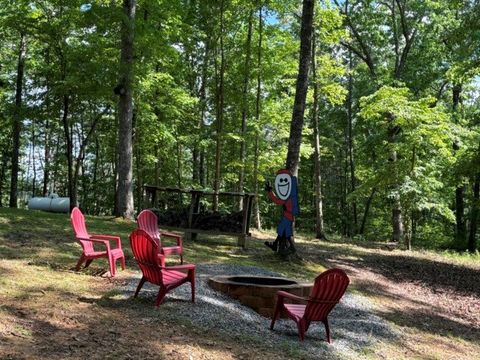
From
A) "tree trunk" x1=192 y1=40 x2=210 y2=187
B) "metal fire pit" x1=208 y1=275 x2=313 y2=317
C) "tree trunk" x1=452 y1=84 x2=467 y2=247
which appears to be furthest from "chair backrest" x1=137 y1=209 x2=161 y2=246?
"tree trunk" x1=452 y1=84 x2=467 y2=247

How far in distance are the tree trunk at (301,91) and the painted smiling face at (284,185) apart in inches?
12.8

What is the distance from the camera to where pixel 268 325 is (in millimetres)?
5473

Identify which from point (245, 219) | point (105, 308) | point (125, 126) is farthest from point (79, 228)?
point (125, 126)

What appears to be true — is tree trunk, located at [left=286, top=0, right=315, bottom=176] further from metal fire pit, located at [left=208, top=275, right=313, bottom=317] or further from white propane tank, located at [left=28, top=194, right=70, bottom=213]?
white propane tank, located at [left=28, top=194, right=70, bottom=213]

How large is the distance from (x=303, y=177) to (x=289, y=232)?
2235cm

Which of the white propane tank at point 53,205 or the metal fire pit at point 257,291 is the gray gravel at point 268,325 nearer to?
the metal fire pit at point 257,291

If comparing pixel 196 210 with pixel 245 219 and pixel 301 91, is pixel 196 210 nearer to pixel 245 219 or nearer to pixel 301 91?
pixel 245 219

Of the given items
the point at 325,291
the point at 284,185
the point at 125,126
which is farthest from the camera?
the point at 125,126

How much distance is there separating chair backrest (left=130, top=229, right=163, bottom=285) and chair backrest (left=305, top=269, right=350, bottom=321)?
167 centimetres

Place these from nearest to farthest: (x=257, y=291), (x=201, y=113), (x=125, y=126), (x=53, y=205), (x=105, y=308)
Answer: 1. (x=105, y=308)
2. (x=257, y=291)
3. (x=125, y=126)
4. (x=53, y=205)
5. (x=201, y=113)

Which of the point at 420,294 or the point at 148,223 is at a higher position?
the point at 148,223

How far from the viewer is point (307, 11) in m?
9.90

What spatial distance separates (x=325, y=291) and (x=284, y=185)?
4.73 m

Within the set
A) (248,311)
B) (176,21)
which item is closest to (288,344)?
(248,311)
